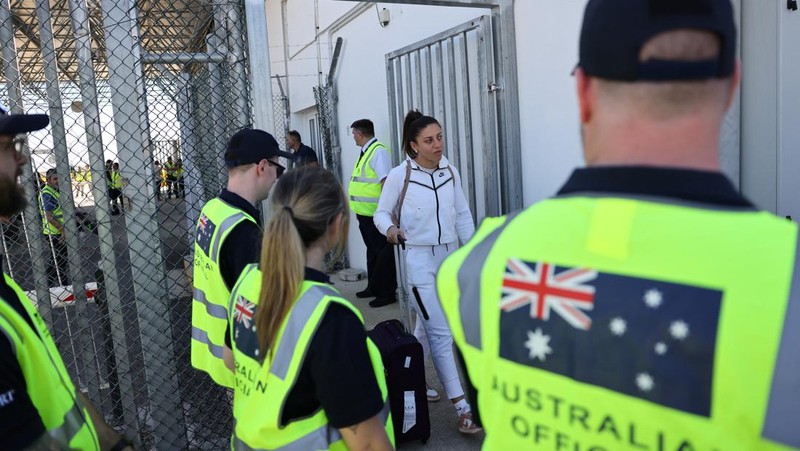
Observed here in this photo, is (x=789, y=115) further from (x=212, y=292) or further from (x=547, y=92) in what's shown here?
(x=212, y=292)

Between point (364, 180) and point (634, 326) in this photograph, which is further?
point (364, 180)

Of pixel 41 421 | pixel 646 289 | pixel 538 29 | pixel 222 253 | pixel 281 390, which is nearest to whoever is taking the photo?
pixel 646 289

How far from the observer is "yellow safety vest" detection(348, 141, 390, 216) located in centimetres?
616

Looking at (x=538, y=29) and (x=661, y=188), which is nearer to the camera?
(x=661, y=188)

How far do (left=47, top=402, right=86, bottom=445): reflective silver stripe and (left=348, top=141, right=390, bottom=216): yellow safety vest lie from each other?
4703 millimetres

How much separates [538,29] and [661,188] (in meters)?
3.79

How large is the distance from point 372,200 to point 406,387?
10.3 ft

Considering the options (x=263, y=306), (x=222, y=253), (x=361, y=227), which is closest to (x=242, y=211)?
(x=222, y=253)

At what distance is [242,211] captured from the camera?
2533 mm

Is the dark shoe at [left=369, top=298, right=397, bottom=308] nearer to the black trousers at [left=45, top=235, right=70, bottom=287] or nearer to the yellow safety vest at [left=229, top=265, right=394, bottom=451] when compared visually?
the black trousers at [left=45, top=235, right=70, bottom=287]

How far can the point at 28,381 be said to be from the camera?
1.38 m

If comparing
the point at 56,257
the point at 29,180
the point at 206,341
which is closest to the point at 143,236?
the point at 29,180

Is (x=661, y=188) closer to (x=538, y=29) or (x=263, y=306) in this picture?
(x=263, y=306)

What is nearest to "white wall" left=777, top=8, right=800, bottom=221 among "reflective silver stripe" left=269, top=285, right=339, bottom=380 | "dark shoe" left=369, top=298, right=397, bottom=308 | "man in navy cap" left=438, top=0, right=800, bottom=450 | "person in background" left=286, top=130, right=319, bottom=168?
"man in navy cap" left=438, top=0, right=800, bottom=450
